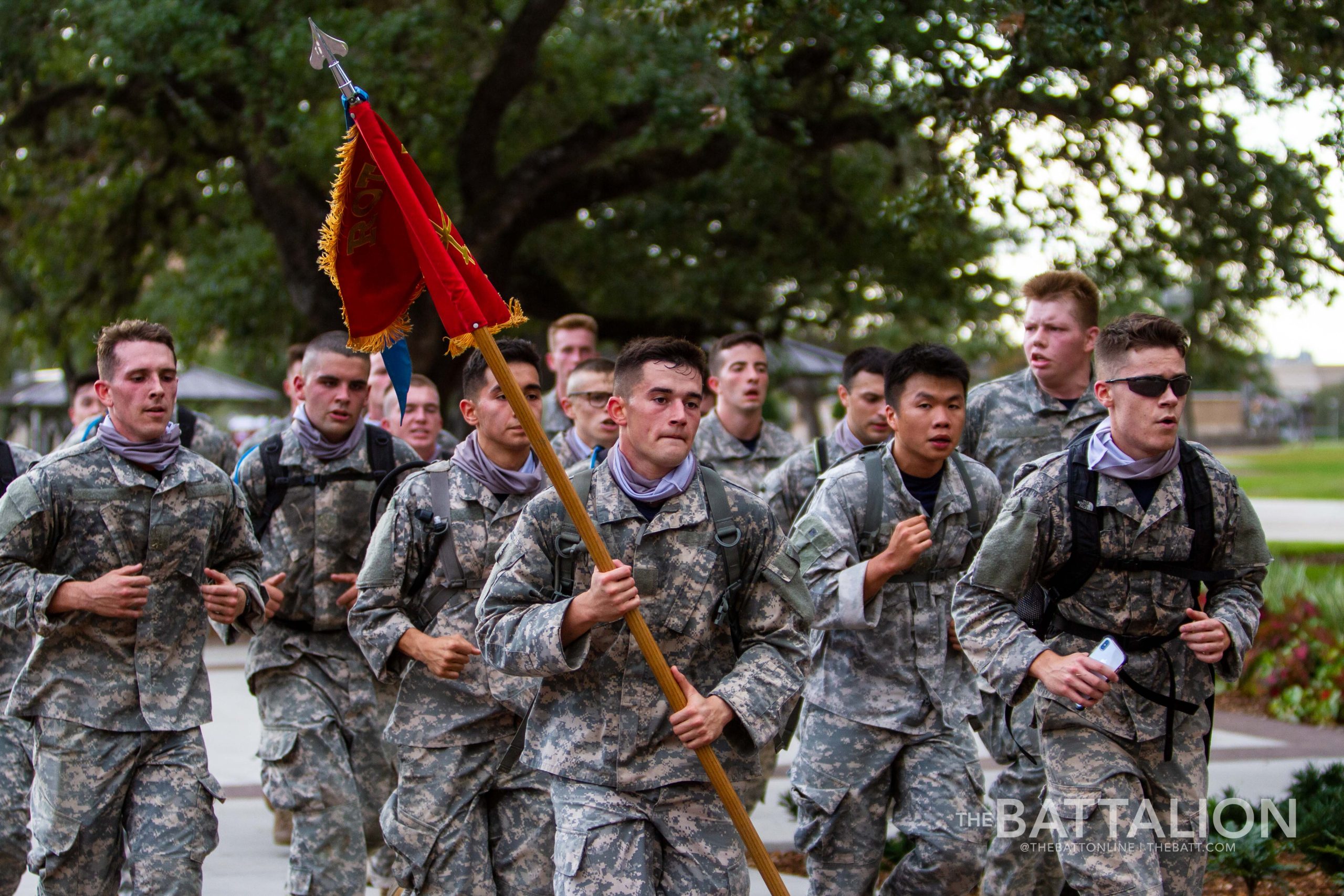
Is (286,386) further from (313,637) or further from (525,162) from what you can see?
(525,162)

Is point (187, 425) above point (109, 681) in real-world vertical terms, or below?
above

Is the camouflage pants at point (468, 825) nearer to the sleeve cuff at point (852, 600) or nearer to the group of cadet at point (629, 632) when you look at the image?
the group of cadet at point (629, 632)

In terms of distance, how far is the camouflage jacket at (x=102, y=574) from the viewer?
519 centimetres

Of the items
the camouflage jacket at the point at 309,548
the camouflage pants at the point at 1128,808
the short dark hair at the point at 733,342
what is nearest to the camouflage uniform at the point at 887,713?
the camouflage pants at the point at 1128,808

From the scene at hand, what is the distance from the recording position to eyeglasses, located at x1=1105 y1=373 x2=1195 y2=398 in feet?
15.2

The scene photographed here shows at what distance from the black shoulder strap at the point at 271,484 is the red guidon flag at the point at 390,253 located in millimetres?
1497

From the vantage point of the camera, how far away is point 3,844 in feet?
19.1

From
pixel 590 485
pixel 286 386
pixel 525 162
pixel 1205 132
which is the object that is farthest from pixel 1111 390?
pixel 525 162

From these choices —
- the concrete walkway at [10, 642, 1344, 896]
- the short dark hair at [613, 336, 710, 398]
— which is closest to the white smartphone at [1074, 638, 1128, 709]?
the short dark hair at [613, 336, 710, 398]

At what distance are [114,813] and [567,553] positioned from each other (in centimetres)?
216

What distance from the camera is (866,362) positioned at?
7520 mm

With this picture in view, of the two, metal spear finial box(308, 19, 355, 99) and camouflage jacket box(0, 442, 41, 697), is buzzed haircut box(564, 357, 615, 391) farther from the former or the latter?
metal spear finial box(308, 19, 355, 99)

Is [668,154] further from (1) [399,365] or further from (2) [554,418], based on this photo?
(1) [399,365]

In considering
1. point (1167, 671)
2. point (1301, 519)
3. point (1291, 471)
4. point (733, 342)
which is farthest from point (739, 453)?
point (1291, 471)
